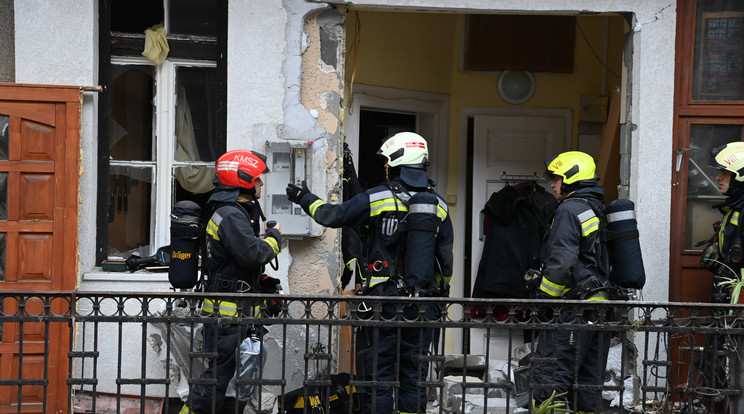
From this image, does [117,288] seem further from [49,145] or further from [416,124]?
[416,124]

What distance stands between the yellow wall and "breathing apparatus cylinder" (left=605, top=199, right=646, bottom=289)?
9.00 feet

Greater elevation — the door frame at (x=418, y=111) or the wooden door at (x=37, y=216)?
the door frame at (x=418, y=111)

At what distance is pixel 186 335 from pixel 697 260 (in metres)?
3.82

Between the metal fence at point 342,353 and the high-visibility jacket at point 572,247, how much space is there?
194 mm

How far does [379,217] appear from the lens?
18.1 ft

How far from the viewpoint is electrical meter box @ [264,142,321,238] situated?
634 centimetres

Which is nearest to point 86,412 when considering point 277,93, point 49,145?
point 49,145

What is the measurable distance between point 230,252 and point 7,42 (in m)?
2.62

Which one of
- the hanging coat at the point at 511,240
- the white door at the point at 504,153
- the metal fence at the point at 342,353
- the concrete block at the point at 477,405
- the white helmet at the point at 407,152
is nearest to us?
the metal fence at the point at 342,353

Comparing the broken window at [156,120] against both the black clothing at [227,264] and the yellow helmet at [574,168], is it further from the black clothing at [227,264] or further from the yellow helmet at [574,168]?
the yellow helmet at [574,168]

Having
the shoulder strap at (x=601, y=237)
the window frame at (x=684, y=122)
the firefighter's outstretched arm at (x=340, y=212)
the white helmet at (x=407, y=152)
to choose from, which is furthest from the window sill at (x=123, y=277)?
the window frame at (x=684, y=122)

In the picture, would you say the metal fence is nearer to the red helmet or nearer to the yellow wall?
the red helmet

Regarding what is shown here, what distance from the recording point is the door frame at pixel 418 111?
7934 millimetres

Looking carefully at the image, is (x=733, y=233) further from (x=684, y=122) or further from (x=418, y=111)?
(x=418, y=111)
